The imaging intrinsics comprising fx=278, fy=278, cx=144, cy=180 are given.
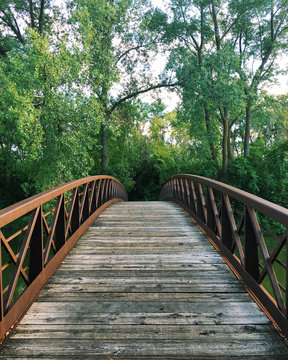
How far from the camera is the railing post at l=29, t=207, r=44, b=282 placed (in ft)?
9.83

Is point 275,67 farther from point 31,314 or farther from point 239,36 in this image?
point 31,314

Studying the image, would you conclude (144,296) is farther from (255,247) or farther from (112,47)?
(112,47)

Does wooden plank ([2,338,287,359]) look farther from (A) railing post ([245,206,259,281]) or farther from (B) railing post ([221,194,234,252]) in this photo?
(B) railing post ([221,194,234,252])

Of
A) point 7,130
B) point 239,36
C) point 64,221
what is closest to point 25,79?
point 7,130

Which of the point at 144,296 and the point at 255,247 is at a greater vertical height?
the point at 255,247

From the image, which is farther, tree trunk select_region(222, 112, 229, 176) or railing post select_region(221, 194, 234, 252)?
tree trunk select_region(222, 112, 229, 176)

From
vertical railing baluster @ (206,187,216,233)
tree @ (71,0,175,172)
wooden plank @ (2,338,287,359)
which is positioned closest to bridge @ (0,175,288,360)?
wooden plank @ (2,338,287,359)

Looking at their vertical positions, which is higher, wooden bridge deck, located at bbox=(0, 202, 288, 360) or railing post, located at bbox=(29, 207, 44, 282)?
railing post, located at bbox=(29, 207, 44, 282)

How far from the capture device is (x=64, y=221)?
4027mm

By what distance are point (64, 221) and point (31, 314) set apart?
5.31 ft

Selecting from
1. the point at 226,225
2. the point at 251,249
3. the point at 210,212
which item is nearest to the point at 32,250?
the point at 251,249

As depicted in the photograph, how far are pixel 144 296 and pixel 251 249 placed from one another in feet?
4.17

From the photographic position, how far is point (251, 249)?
3062 millimetres

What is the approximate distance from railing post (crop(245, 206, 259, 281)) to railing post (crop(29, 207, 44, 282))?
7.43ft
